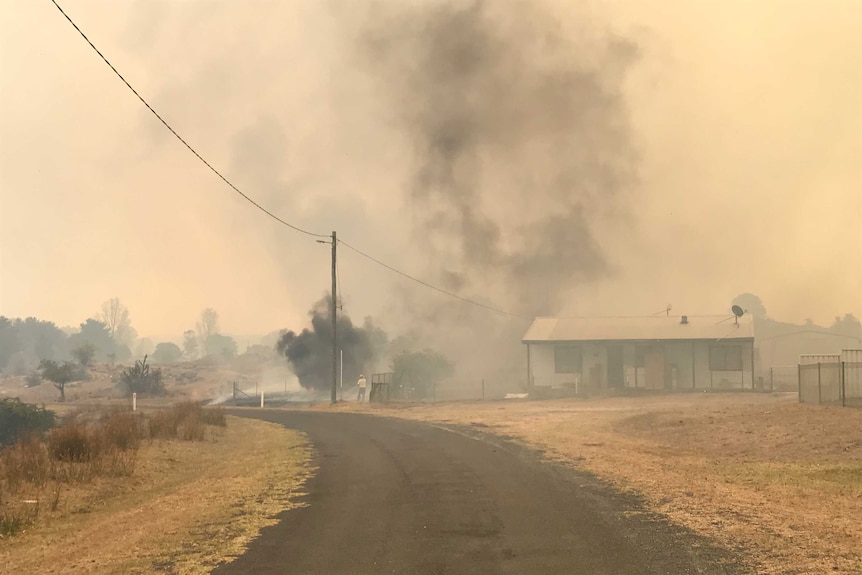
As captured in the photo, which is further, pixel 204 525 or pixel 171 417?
pixel 171 417

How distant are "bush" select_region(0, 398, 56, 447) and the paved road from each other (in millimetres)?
13887

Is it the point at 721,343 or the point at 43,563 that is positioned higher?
the point at 721,343

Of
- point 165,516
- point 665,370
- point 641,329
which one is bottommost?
point 165,516

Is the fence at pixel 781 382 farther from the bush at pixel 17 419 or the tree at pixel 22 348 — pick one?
the tree at pixel 22 348

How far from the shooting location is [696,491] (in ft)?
39.6

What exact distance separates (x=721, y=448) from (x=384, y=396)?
1072 inches

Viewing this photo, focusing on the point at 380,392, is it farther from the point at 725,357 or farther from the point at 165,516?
the point at 165,516

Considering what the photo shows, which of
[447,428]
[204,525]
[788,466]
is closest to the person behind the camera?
[204,525]

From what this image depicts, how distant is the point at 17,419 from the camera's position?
83.1ft

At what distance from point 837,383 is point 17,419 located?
26.0 m

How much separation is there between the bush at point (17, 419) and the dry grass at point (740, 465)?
14.0 metres

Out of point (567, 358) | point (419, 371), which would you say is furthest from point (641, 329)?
point (419, 371)

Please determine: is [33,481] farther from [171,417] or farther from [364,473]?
[171,417]

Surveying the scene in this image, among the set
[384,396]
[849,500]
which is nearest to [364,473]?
[849,500]
